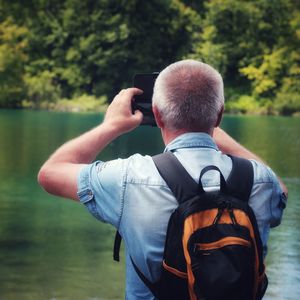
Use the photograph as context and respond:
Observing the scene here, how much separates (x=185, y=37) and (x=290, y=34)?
575 cm

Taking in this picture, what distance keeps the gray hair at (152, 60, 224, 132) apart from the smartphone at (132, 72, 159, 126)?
0.61ft

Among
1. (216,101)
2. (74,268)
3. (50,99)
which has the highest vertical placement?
(216,101)

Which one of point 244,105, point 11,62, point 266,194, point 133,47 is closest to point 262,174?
point 266,194

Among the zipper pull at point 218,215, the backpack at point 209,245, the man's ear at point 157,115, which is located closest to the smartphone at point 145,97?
the man's ear at point 157,115

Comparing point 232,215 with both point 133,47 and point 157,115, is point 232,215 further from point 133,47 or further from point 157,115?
point 133,47

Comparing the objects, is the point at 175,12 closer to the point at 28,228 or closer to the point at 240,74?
the point at 240,74

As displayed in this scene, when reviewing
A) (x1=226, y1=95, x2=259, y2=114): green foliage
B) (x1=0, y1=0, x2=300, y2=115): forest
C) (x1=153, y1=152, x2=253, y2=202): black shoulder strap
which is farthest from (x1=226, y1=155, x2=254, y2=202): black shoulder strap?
(x1=226, y1=95, x2=259, y2=114): green foliage

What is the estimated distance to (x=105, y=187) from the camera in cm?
143

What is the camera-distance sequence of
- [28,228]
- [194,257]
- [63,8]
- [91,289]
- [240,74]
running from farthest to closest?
1. [63,8]
2. [240,74]
3. [28,228]
4. [91,289]
5. [194,257]

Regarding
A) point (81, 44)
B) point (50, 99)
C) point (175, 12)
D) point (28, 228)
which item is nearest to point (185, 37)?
point (175, 12)

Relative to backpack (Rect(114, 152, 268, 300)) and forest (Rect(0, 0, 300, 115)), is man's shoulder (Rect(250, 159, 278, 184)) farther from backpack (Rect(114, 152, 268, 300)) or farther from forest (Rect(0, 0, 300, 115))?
forest (Rect(0, 0, 300, 115))

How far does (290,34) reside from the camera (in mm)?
36281

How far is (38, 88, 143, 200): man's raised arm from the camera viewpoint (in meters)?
1.48

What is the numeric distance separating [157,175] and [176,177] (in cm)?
4
